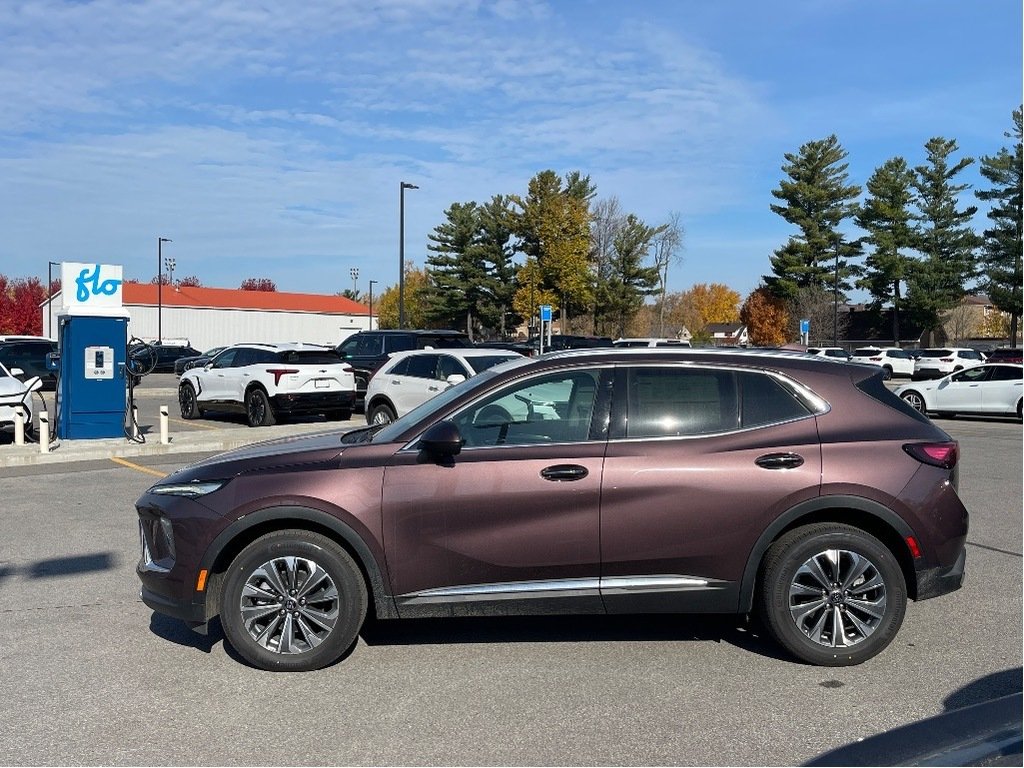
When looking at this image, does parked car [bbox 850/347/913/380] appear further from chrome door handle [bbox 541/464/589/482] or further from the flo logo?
chrome door handle [bbox 541/464/589/482]

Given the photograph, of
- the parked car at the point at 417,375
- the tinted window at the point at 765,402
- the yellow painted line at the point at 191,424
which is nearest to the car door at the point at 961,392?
the parked car at the point at 417,375

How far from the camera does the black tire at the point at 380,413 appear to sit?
1577 centimetres

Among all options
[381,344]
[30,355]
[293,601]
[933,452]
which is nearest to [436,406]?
[293,601]

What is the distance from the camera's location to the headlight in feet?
17.0

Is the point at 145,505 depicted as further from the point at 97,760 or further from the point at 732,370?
the point at 732,370

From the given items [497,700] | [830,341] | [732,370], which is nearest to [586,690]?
[497,700]

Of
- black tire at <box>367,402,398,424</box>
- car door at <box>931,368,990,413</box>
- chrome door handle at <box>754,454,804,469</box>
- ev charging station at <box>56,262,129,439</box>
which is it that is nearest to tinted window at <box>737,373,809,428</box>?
chrome door handle at <box>754,454,804,469</box>

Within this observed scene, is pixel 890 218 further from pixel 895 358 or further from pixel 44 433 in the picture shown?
pixel 44 433

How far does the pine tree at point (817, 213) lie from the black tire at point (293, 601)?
64.3m

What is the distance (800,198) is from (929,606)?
63299mm

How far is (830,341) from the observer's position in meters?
64.5

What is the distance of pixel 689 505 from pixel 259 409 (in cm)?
1406

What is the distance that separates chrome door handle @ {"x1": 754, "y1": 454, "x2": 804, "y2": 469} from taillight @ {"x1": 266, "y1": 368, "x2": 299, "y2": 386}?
539 inches

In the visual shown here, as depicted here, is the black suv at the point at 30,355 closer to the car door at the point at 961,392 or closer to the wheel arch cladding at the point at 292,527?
the car door at the point at 961,392
